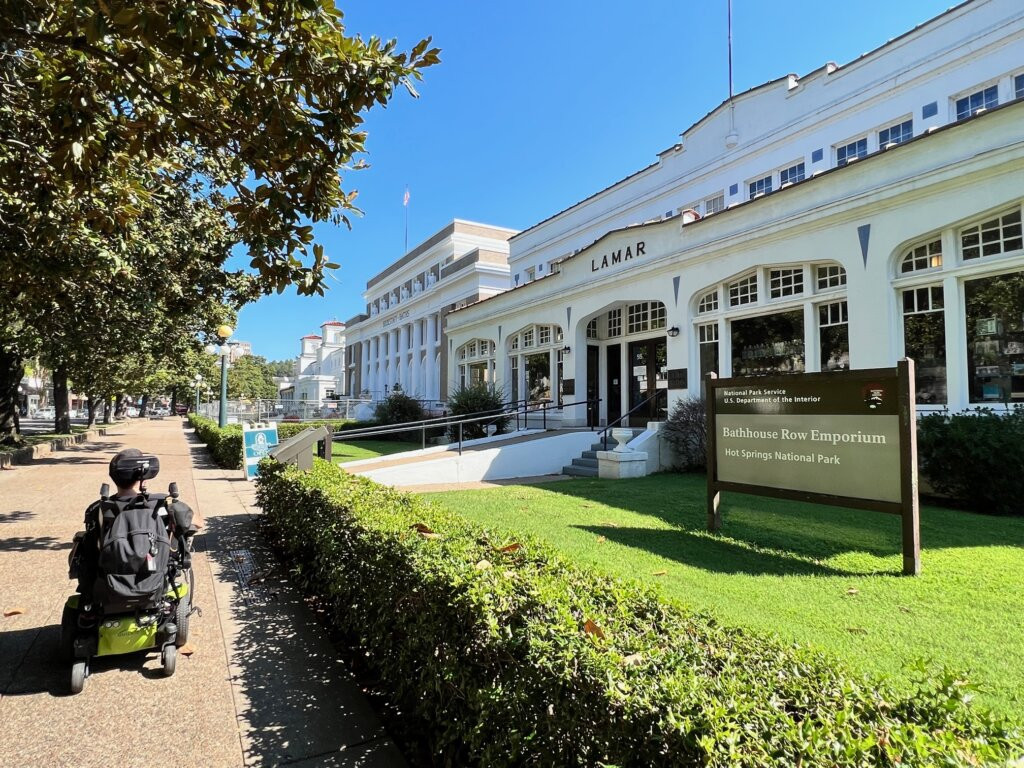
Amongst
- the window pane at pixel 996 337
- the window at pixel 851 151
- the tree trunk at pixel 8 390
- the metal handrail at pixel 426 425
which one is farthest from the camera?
the tree trunk at pixel 8 390

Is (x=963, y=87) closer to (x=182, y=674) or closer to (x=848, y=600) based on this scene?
(x=848, y=600)

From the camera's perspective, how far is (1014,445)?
7383 mm

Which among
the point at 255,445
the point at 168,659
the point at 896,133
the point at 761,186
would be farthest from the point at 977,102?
the point at 255,445

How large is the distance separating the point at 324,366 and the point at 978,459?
80.3 m

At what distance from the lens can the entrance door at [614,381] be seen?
17.4 metres

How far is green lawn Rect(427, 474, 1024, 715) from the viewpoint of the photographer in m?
3.61

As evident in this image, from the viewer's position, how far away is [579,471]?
41.8 feet

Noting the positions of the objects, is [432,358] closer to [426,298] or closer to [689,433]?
[426,298]

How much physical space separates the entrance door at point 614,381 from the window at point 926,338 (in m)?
8.30

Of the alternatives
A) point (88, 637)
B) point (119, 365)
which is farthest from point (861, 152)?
point (119, 365)

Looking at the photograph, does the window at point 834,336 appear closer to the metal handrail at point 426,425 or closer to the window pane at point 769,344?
the window pane at point 769,344

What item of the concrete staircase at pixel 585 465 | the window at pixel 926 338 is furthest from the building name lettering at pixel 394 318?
the window at pixel 926 338

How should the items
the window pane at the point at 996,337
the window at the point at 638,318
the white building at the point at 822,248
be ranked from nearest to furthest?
the window pane at the point at 996,337
the white building at the point at 822,248
the window at the point at 638,318

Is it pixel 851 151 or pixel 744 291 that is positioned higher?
pixel 851 151
